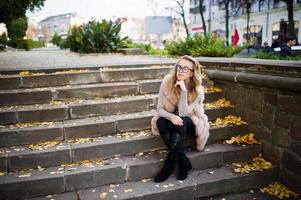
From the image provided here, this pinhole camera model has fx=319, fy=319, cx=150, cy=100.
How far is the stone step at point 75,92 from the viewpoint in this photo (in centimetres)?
491

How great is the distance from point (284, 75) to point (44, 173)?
11.2ft

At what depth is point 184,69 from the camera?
417cm

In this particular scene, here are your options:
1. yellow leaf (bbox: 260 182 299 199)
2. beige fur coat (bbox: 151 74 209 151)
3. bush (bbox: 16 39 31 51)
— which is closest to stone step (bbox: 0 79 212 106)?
beige fur coat (bbox: 151 74 209 151)

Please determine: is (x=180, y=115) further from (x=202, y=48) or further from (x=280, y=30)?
(x=280, y=30)

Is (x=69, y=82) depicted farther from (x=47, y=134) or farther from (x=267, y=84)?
(x=267, y=84)

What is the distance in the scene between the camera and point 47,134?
436cm

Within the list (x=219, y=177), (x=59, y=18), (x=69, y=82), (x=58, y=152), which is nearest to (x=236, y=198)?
(x=219, y=177)

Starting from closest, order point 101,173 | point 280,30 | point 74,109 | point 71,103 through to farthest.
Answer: point 101,173, point 74,109, point 71,103, point 280,30

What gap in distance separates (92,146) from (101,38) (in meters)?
9.69

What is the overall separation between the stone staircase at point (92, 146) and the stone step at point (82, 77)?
0.02 meters

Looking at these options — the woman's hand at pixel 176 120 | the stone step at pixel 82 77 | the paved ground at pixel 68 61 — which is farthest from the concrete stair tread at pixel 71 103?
the woman's hand at pixel 176 120

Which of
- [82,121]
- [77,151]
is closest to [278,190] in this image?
[77,151]

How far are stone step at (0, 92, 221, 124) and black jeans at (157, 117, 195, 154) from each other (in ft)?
3.46

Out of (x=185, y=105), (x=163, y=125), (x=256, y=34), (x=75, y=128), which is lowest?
(x=75, y=128)
